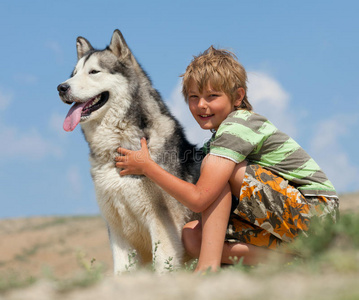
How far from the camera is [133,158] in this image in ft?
12.5

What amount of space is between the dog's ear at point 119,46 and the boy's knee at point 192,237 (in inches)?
Answer: 72.0

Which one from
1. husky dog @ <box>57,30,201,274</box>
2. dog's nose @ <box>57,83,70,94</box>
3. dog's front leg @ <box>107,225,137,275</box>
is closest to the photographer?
husky dog @ <box>57,30,201,274</box>

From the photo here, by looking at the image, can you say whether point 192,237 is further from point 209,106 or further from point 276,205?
point 209,106

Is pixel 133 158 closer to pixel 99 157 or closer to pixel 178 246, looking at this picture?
pixel 99 157

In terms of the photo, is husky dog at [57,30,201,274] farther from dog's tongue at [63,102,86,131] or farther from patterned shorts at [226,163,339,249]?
patterned shorts at [226,163,339,249]

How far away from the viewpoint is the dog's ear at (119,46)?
434 cm

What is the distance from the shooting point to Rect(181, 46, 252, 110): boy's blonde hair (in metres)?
3.72

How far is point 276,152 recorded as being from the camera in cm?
366

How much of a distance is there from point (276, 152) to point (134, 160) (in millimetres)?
1215

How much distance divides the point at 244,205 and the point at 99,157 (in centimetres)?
151

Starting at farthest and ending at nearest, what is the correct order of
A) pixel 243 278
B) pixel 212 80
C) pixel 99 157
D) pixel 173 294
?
pixel 99 157
pixel 212 80
pixel 243 278
pixel 173 294

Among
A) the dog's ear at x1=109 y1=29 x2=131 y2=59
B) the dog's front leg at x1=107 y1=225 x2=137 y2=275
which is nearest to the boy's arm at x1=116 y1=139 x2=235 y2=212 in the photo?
the dog's front leg at x1=107 y1=225 x2=137 y2=275

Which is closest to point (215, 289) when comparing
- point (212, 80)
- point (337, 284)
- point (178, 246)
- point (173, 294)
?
point (173, 294)

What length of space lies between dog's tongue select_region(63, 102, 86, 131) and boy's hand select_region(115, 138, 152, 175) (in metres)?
0.49
